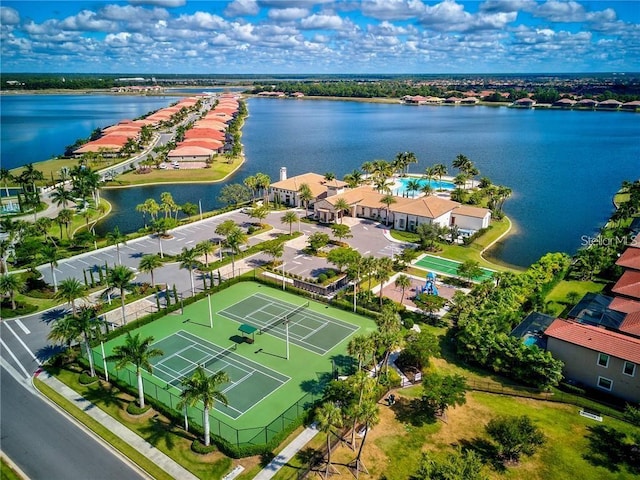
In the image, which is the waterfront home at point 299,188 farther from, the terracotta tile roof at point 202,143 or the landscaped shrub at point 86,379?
the landscaped shrub at point 86,379

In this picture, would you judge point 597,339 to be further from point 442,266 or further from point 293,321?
point 293,321

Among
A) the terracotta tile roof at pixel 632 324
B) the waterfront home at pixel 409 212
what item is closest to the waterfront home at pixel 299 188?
the waterfront home at pixel 409 212

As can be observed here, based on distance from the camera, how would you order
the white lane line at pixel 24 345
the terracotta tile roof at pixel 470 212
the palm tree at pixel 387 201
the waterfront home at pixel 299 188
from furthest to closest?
the waterfront home at pixel 299 188 < the palm tree at pixel 387 201 < the terracotta tile roof at pixel 470 212 < the white lane line at pixel 24 345

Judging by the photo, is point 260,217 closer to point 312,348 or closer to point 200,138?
point 312,348

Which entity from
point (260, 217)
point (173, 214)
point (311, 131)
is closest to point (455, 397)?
point (260, 217)

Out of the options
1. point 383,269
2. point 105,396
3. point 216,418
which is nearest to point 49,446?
point 105,396

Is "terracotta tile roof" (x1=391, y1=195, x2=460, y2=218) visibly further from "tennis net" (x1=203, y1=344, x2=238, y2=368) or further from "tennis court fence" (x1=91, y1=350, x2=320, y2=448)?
"tennis court fence" (x1=91, y1=350, x2=320, y2=448)
